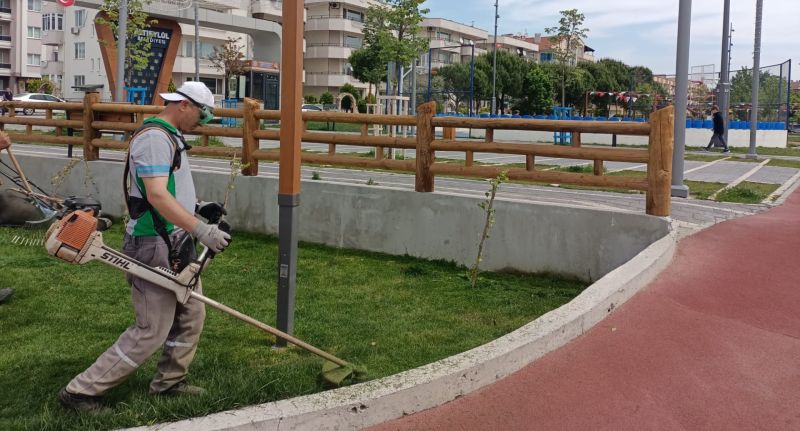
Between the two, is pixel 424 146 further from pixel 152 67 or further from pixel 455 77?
pixel 455 77

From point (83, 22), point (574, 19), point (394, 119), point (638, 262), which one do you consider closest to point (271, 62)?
point (574, 19)

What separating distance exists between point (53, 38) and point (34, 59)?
11.2 metres

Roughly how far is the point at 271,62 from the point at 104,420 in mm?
46361

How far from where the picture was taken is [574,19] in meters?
42.7

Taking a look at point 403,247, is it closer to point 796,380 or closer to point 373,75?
point 796,380

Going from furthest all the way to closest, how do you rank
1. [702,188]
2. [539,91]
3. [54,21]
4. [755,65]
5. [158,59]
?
1. [54,21]
2. [539,91]
3. [158,59]
4. [755,65]
5. [702,188]

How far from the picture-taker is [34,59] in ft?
271

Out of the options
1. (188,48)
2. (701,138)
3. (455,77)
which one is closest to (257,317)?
(701,138)

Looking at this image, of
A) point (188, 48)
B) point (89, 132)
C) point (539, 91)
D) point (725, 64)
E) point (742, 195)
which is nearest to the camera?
point (89, 132)

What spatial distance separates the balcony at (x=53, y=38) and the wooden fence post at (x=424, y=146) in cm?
7350

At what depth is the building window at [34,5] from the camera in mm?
82062

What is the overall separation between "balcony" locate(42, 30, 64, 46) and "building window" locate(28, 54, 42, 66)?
9623mm

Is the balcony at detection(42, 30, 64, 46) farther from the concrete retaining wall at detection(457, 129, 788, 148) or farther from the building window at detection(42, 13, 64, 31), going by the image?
the concrete retaining wall at detection(457, 129, 788, 148)

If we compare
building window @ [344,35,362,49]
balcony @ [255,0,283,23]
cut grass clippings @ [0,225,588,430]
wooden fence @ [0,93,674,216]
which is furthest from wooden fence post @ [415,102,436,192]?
building window @ [344,35,362,49]
